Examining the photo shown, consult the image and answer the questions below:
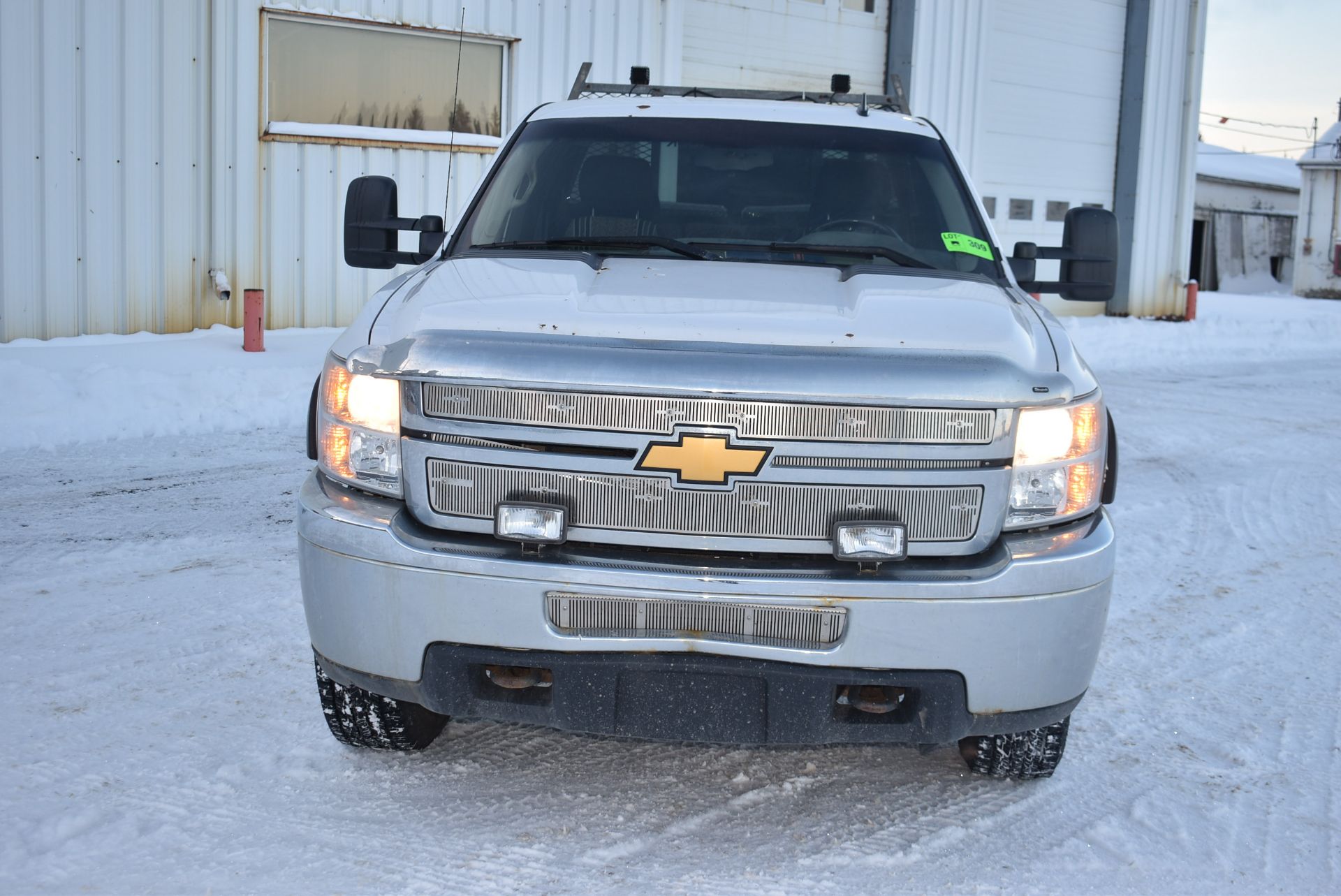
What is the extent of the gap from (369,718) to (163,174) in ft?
30.7

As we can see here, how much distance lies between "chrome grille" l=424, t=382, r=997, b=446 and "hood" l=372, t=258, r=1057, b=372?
169mm

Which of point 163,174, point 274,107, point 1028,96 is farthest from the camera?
point 1028,96

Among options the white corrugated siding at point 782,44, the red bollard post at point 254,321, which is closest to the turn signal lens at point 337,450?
the red bollard post at point 254,321

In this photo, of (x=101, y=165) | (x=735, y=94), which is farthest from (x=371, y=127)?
(x=735, y=94)

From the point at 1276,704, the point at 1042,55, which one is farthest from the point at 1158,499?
the point at 1042,55

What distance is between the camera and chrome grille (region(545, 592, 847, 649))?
294 centimetres

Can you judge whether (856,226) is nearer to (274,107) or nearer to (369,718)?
(369,718)

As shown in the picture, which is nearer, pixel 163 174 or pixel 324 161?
pixel 163 174

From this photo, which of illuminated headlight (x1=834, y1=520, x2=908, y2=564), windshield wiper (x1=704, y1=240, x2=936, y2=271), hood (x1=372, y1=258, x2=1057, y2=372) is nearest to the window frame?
windshield wiper (x1=704, y1=240, x2=936, y2=271)

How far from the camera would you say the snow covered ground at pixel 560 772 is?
305 centimetres

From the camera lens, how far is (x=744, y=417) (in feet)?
9.70

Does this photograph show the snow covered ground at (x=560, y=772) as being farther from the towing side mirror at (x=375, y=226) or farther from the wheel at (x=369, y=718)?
the towing side mirror at (x=375, y=226)

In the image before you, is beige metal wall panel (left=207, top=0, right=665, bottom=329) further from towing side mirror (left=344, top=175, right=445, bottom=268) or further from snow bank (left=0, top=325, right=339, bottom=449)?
towing side mirror (left=344, top=175, right=445, bottom=268)

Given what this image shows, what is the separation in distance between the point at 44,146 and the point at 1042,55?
14.0m
